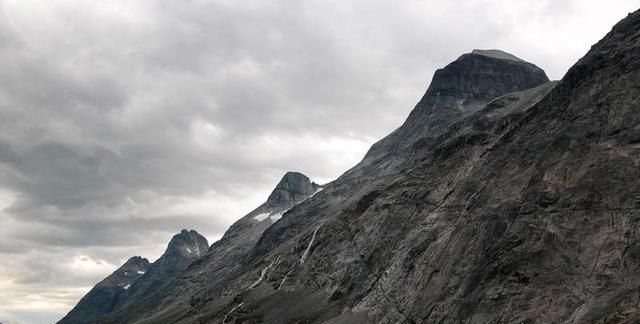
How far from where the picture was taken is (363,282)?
78062mm

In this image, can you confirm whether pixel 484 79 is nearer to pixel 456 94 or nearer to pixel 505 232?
pixel 456 94

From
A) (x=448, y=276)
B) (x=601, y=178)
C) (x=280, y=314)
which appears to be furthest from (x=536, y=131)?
(x=280, y=314)

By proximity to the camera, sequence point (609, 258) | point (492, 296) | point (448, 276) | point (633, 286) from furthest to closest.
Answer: point (448, 276) → point (492, 296) → point (609, 258) → point (633, 286)

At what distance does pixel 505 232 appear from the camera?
55531mm

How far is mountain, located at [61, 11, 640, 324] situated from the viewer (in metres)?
45.6

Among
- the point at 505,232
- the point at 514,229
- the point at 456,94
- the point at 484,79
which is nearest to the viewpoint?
the point at 514,229

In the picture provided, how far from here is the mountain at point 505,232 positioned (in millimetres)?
45625

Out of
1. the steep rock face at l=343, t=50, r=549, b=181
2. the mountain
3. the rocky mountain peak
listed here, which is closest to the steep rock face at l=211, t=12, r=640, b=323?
the mountain

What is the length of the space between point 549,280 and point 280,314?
51.1m

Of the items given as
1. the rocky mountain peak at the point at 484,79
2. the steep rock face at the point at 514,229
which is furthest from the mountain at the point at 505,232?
the rocky mountain peak at the point at 484,79

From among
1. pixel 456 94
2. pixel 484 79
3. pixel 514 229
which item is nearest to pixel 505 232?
pixel 514 229

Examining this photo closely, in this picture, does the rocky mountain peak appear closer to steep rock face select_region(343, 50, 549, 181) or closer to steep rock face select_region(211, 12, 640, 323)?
steep rock face select_region(343, 50, 549, 181)

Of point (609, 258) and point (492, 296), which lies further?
point (492, 296)

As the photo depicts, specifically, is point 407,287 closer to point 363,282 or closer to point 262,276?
point 363,282
